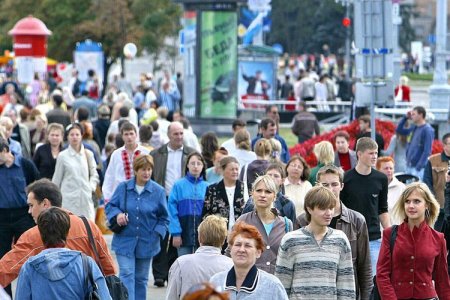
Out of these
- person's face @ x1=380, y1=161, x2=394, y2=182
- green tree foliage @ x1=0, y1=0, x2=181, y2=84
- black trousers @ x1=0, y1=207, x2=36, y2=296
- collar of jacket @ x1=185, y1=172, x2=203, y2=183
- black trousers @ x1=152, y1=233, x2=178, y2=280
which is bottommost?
black trousers @ x1=152, y1=233, x2=178, y2=280

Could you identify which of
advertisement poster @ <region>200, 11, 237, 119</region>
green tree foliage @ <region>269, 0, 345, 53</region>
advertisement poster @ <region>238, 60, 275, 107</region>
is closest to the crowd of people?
advertisement poster @ <region>200, 11, 237, 119</region>

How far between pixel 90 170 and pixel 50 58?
4817 centimetres

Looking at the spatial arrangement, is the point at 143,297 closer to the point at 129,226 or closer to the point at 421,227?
the point at 129,226

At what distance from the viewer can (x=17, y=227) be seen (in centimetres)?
1321

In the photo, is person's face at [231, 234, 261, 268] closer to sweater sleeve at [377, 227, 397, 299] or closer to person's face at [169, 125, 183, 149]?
sweater sleeve at [377, 227, 397, 299]

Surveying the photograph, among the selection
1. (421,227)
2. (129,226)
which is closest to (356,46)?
(129,226)

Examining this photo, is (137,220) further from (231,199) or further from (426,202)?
(426,202)

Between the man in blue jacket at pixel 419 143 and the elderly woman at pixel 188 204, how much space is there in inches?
247

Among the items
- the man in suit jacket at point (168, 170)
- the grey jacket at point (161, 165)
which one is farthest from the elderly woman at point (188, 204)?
the grey jacket at point (161, 165)

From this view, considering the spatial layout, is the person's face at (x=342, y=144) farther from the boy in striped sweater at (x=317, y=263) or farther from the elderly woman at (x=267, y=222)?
the boy in striped sweater at (x=317, y=263)

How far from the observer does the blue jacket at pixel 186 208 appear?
13.0 m

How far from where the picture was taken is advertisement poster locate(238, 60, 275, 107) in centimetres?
4359

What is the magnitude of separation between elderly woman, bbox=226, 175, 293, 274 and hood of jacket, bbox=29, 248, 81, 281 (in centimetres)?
185

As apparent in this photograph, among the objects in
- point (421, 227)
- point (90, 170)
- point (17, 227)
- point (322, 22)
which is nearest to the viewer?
point (421, 227)
